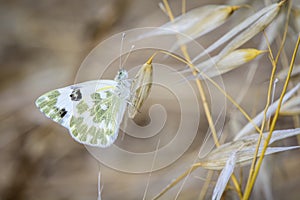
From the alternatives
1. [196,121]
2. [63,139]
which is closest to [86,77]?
[63,139]

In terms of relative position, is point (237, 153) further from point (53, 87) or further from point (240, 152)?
point (53, 87)

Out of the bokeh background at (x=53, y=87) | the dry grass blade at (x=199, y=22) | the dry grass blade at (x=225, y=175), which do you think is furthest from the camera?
the bokeh background at (x=53, y=87)

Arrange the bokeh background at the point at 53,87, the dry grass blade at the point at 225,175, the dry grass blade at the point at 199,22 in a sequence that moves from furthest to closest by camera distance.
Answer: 1. the bokeh background at the point at 53,87
2. the dry grass blade at the point at 199,22
3. the dry grass blade at the point at 225,175

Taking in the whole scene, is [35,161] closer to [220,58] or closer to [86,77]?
[86,77]

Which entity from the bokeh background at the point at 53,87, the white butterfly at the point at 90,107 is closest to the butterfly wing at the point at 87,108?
the white butterfly at the point at 90,107

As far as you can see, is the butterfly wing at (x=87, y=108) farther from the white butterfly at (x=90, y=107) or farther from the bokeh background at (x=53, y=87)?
the bokeh background at (x=53, y=87)

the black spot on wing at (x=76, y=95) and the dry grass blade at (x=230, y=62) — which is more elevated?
the dry grass blade at (x=230, y=62)

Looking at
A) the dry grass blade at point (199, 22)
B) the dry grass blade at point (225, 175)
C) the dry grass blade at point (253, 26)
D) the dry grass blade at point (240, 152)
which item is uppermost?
the dry grass blade at point (199, 22)
